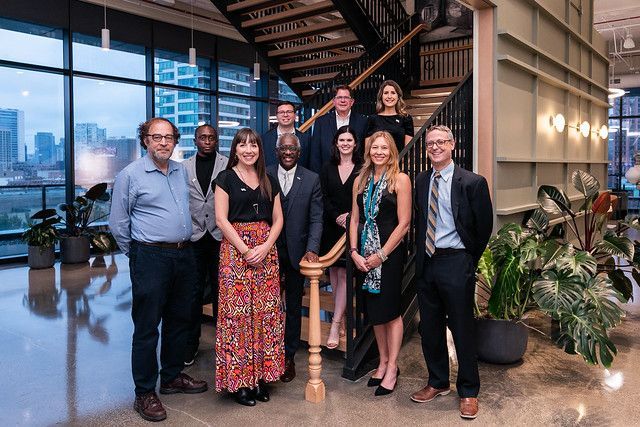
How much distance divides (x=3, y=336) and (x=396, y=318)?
341 centimetres

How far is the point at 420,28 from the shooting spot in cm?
814

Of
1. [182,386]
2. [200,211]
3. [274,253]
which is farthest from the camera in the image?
[200,211]

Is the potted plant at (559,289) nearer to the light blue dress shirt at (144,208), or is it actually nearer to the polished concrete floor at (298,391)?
the polished concrete floor at (298,391)

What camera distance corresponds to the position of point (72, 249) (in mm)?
8219

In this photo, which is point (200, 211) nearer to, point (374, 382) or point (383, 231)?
point (383, 231)

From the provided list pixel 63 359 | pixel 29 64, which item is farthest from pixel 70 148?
pixel 63 359

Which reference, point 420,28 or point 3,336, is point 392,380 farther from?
point 420,28

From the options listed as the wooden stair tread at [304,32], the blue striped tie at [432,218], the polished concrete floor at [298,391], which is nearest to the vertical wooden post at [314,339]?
the polished concrete floor at [298,391]

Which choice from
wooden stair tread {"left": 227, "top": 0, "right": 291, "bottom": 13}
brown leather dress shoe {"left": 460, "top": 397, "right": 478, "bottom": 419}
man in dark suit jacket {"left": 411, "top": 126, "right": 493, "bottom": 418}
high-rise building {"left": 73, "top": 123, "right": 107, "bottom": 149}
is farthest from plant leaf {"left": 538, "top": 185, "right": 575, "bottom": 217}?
high-rise building {"left": 73, "top": 123, "right": 107, "bottom": 149}

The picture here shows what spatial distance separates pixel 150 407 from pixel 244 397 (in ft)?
1.75

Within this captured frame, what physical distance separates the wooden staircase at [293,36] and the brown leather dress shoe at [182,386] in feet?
15.3

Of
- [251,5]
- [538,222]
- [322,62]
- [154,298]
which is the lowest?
[154,298]

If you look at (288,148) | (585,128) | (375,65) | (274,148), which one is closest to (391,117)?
(274,148)

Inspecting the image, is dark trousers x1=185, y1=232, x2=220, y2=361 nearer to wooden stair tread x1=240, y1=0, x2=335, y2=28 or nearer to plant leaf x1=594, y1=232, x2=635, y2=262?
plant leaf x1=594, y1=232, x2=635, y2=262
